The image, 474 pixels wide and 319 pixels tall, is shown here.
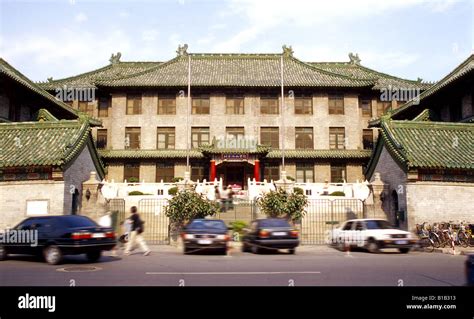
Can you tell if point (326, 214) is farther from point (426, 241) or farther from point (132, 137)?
point (132, 137)

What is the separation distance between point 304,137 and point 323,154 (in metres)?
A: 3.12

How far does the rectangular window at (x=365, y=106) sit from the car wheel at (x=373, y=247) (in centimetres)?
3088

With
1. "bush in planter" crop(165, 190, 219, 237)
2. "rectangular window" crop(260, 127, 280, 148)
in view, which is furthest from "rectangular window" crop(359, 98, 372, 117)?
"bush in planter" crop(165, 190, 219, 237)

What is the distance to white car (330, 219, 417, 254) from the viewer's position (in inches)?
568

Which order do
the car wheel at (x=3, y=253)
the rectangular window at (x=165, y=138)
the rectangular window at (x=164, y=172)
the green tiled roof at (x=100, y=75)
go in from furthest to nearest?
the green tiled roof at (x=100, y=75) < the rectangular window at (x=165, y=138) < the rectangular window at (x=164, y=172) < the car wheel at (x=3, y=253)

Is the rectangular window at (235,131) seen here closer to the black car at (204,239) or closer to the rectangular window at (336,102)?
the rectangular window at (336,102)

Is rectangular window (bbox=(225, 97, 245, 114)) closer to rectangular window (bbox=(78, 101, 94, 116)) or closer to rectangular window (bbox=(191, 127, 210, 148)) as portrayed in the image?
rectangular window (bbox=(191, 127, 210, 148))

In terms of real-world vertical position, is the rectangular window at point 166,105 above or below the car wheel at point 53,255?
above

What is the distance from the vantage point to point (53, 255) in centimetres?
1059

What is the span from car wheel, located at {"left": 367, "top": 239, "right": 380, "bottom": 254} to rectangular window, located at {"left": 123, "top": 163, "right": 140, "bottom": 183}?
1164 inches

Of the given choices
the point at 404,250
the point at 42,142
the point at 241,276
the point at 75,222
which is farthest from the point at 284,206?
the point at 42,142

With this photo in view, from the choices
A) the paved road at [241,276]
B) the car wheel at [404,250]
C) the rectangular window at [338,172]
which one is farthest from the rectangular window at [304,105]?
the paved road at [241,276]

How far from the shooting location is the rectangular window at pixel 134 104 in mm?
41969

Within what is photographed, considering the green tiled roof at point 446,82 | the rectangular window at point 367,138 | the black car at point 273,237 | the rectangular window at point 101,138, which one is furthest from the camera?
the rectangular window at point 101,138
